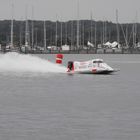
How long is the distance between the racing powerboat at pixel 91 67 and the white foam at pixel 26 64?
4.79 meters

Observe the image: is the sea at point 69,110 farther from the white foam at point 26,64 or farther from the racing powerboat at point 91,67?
the white foam at point 26,64

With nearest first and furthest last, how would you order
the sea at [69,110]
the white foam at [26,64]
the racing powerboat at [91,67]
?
1. the sea at [69,110]
2. the racing powerboat at [91,67]
3. the white foam at [26,64]

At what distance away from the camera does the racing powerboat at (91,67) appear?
172 ft

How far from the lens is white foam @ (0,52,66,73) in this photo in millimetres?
62031

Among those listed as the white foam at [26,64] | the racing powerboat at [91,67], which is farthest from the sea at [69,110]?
the white foam at [26,64]

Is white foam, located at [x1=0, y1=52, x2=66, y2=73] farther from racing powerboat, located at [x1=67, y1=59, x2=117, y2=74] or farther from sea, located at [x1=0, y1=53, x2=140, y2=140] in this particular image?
sea, located at [x1=0, y1=53, x2=140, y2=140]

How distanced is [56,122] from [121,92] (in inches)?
528

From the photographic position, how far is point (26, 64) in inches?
2625

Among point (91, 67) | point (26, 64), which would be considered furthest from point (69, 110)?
point (26, 64)

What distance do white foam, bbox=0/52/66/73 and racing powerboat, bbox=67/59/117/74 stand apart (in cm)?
479

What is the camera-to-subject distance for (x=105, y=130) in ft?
77.2

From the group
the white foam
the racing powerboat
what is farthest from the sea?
the white foam

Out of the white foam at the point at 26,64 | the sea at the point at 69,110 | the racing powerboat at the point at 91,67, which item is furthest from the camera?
the white foam at the point at 26,64

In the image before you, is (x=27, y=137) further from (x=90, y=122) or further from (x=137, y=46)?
(x=137, y=46)
